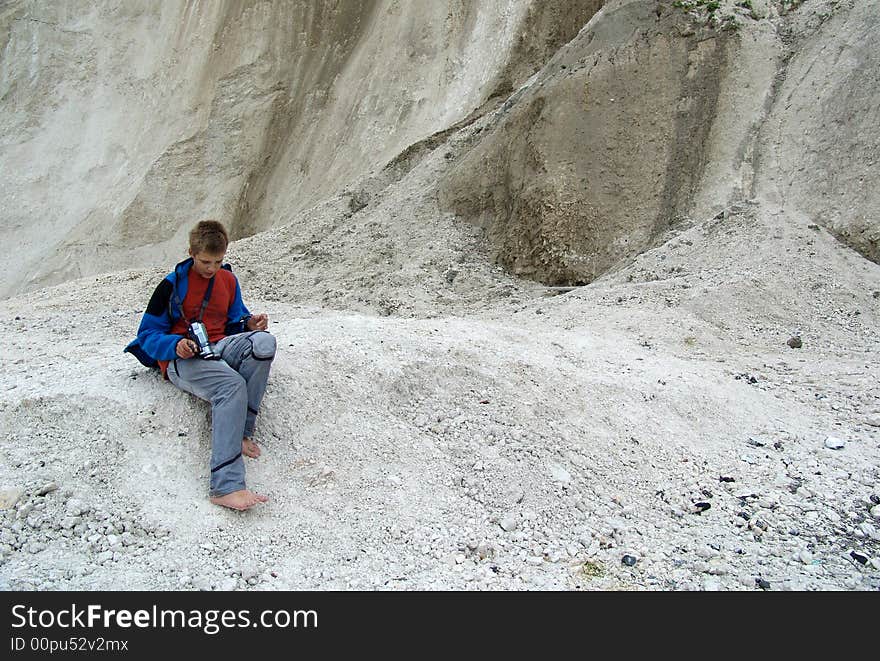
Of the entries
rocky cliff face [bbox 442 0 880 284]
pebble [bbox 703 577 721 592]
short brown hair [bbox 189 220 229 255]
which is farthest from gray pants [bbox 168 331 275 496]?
rocky cliff face [bbox 442 0 880 284]

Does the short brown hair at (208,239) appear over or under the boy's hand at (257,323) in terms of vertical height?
over

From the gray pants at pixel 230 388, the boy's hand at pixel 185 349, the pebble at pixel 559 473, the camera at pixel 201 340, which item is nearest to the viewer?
the gray pants at pixel 230 388

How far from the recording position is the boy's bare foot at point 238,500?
3367 millimetres

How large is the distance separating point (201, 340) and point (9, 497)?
43.8 inches

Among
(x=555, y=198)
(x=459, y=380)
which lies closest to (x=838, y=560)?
(x=459, y=380)

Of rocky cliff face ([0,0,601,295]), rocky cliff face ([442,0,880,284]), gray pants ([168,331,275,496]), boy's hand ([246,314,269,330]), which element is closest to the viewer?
gray pants ([168,331,275,496])

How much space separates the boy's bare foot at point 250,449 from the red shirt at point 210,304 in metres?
0.62

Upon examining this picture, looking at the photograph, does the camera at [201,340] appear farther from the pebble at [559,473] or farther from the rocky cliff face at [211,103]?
the rocky cliff face at [211,103]

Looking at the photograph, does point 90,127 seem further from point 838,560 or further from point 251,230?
point 838,560

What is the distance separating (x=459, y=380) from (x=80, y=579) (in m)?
2.41

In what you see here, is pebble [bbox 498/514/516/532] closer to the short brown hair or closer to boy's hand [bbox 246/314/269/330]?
boy's hand [bbox 246/314/269/330]

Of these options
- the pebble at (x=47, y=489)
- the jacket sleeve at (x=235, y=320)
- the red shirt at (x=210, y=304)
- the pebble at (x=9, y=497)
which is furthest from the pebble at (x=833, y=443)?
the pebble at (x=9, y=497)

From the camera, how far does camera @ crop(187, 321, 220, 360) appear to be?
375 centimetres

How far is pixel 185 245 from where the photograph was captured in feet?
51.3
